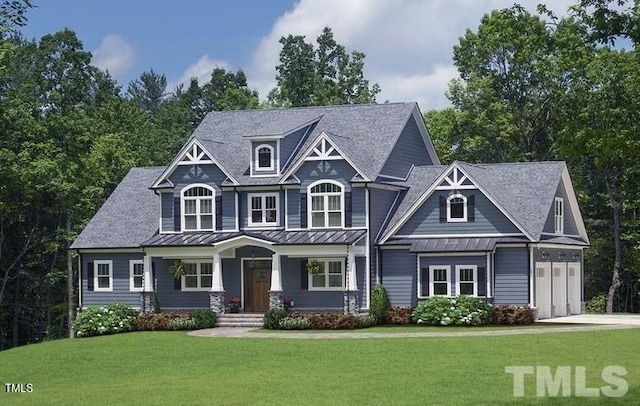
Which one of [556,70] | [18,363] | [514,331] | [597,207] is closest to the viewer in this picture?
[18,363]

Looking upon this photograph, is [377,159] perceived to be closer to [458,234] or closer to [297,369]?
[458,234]

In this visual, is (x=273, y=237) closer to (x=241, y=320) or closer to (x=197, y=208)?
(x=241, y=320)

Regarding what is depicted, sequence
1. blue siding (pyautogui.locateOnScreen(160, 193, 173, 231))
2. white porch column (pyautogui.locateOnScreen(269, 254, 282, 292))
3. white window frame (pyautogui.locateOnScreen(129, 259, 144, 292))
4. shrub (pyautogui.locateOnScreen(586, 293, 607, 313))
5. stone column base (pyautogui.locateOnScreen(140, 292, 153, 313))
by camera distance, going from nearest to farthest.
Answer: white porch column (pyautogui.locateOnScreen(269, 254, 282, 292))
stone column base (pyautogui.locateOnScreen(140, 292, 153, 313))
blue siding (pyautogui.locateOnScreen(160, 193, 173, 231))
white window frame (pyautogui.locateOnScreen(129, 259, 144, 292))
shrub (pyautogui.locateOnScreen(586, 293, 607, 313))

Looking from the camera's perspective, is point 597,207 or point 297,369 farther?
point 597,207

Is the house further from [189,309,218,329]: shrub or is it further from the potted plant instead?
[189,309,218,329]: shrub

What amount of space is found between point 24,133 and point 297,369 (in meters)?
30.9

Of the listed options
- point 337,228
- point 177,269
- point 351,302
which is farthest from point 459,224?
point 177,269

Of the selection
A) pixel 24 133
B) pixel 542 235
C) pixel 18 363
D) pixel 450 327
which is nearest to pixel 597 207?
pixel 542 235

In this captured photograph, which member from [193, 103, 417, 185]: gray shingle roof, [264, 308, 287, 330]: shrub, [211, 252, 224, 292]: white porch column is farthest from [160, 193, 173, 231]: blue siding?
[264, 308, 287, 330]: shrub

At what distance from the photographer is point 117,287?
166ft

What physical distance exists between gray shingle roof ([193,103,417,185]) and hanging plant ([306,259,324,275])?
4151 millimetres

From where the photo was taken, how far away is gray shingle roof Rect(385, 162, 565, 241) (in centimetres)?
4538

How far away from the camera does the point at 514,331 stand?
1539 inches

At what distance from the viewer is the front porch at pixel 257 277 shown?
45438 mm
